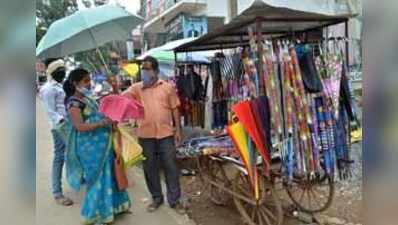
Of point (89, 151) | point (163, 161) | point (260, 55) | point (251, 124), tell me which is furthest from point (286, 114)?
point (89, 151)

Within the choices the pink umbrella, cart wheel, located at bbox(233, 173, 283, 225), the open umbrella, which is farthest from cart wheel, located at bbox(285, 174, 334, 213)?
the open umbrella

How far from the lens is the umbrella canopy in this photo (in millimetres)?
4828

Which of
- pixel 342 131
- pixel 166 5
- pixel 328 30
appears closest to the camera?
pixel 342 131

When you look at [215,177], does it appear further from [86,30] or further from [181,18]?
[181,18]

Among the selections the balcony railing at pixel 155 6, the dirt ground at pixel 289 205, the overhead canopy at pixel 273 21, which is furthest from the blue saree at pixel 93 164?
the balcony railing at pixel 155 6

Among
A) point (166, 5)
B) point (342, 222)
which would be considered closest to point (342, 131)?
point (342, 222)

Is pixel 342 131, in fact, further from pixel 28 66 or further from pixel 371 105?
pixel 28 66

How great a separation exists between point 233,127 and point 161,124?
123 centimetres

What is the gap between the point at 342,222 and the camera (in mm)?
4484

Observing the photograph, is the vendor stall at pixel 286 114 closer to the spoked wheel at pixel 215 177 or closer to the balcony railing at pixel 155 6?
the spoked wheel at pixel 215 177

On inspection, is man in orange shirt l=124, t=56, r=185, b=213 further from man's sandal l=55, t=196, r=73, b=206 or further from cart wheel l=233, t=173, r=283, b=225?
man's sandal l=55, t=196, r=73, b=206

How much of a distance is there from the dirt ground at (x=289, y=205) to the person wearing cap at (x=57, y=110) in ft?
5.19

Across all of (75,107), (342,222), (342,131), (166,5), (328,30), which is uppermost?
(166,5)

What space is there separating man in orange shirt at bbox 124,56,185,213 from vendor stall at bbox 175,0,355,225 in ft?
1.60
